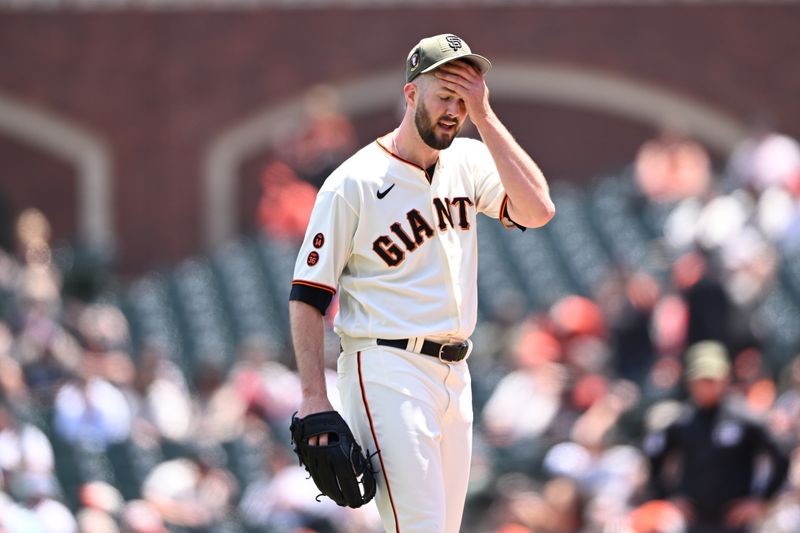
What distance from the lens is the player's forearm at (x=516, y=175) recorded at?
461 cm

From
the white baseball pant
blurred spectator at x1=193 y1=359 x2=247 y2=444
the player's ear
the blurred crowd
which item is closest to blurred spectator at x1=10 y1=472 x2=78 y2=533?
the blurred crowd

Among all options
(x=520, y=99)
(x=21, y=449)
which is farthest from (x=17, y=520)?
(x=520, y=99)

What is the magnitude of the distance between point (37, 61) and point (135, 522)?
945 centimetres

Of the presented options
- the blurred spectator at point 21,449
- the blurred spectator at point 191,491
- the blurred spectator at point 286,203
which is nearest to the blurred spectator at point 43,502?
the blurred spectator at point 21,449

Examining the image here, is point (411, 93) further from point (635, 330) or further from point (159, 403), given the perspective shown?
point (159, 403)

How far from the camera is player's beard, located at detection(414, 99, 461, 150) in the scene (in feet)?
15.2

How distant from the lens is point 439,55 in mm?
4559

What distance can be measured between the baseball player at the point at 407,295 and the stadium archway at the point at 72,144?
13156 millimetres

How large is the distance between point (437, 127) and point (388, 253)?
1.28 ft

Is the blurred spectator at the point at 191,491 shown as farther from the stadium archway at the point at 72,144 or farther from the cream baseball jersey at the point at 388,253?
the stadium archway at the point at 72,144

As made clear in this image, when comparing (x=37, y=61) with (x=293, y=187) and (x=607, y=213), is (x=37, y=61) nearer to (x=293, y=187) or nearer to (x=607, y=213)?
(x=293, y=187)

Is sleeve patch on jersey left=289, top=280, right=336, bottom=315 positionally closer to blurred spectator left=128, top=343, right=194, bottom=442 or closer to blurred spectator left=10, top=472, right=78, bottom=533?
blurred spectator left=10, top=472, right=78, bottom=533

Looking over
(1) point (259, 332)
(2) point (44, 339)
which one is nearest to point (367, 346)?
(2) point (44, 339)

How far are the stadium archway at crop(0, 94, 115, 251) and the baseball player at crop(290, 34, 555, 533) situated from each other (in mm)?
13156
